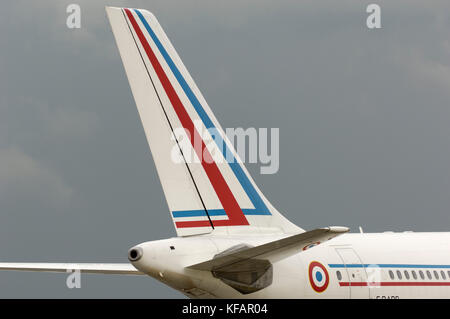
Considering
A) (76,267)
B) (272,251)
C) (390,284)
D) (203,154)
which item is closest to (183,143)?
(203,154)

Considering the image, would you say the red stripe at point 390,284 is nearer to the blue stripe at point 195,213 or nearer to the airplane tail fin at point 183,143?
the airplane tail fin at point 183,143

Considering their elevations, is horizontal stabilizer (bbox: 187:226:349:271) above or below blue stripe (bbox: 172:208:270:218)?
below

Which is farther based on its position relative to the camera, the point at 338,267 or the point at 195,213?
the point at 338,267

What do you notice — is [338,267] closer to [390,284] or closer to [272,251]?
[390,284]

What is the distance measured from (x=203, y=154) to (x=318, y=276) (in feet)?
14.0

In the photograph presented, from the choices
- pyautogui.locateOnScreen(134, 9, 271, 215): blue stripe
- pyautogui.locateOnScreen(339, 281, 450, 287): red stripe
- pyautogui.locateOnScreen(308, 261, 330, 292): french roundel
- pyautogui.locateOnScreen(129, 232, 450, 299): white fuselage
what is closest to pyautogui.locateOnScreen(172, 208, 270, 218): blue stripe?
pyautogui.locateOnScreen(129, 232, 450, 299): white fuselage

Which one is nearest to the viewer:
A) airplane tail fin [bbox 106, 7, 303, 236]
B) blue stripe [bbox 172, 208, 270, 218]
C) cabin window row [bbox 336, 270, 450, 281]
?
blue stripe [bbox 172, 208, 270, 218]

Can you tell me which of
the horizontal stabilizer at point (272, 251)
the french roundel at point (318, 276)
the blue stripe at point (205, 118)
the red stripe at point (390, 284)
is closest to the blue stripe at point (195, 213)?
the blue stripe at point (205, 118)

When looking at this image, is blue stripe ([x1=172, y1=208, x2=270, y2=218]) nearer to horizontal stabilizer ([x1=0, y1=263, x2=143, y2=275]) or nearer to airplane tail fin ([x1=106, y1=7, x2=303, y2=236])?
airplane tail fin ([x1=106, y1=7, x2=303, y2=236])

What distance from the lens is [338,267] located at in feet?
73.0

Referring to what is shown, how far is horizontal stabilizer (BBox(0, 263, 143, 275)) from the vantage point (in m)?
28.6

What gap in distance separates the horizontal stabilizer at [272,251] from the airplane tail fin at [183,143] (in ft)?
5.29
